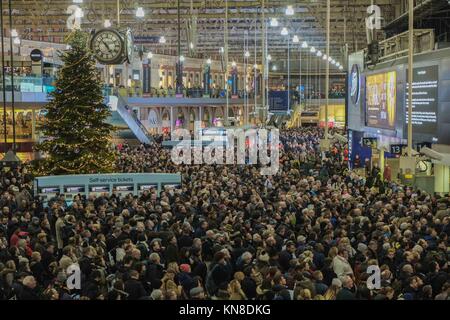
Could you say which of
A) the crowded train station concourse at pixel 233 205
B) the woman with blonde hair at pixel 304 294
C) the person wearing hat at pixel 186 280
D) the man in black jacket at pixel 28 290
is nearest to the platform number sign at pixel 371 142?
the crowded train station concourse at pixel 233 205

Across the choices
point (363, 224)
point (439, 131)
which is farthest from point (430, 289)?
point (439, 131)

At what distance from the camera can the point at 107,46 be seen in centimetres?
2300

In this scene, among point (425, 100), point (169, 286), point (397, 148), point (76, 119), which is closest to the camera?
point (169, 286)

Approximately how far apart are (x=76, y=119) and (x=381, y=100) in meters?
11.9

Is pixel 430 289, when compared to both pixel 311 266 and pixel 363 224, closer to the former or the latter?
pixel 311 266

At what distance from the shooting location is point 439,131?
77.0ft

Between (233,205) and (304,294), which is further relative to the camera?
(233,205)

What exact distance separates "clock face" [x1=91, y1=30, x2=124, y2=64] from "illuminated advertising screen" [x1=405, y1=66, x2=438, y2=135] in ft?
29.4

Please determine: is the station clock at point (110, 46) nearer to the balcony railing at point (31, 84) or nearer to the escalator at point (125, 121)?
the balcony railing at point (31, 84)

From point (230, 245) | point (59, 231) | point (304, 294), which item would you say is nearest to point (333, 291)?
point (304, 294)

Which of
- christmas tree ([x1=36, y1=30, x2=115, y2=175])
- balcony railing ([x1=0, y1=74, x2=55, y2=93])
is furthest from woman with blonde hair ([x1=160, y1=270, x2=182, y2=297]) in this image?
balcony railing ([x1=0, y1=74, x2=55, y2=93])

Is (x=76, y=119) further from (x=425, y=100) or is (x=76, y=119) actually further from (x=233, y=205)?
(x=425, y=100)

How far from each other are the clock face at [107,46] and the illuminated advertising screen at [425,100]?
353 inches
